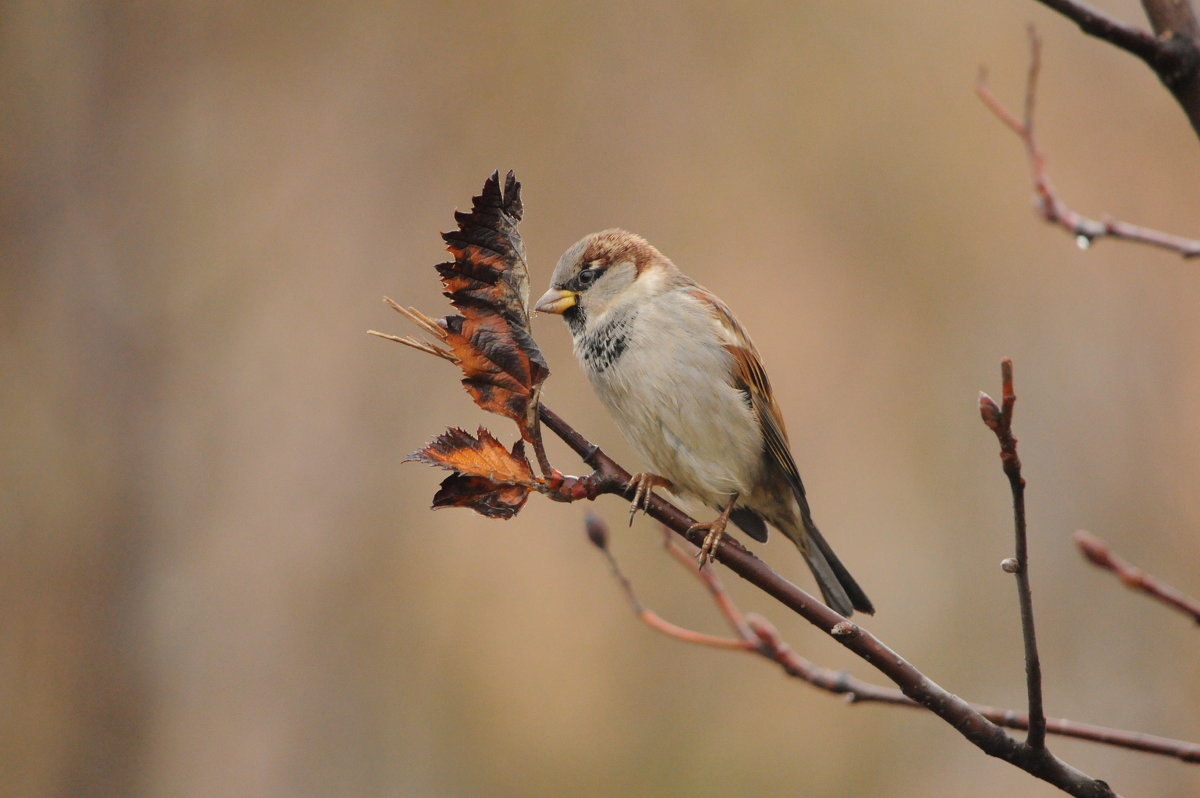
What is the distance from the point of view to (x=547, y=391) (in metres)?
4.98

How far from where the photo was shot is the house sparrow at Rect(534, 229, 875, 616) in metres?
2.37

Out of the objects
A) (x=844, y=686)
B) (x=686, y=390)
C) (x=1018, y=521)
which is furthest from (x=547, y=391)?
(x=1018, y=521)

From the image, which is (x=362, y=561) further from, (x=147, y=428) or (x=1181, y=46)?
(x=1181, y=46)

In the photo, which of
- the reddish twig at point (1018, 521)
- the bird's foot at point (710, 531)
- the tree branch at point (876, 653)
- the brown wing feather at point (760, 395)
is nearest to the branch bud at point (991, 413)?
the reddish twig at point (1018, 521)

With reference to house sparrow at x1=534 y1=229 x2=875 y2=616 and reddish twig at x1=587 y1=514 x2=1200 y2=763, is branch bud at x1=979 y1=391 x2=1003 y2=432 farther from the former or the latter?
house sparrow at x1=534 y1=229 x2=875 y2=616

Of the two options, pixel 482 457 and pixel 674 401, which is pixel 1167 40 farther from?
pixel 674 401

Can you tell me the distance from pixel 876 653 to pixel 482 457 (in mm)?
576

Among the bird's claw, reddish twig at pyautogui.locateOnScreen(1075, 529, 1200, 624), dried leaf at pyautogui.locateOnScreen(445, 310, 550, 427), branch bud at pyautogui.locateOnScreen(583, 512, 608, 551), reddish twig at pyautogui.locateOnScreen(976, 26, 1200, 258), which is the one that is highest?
reddish twig at pyautogui.locateOnScreen(976, 26, 1200, 258)

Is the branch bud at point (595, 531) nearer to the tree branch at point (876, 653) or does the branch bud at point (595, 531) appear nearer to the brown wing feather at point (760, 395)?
the tree branch at point (876, 653)

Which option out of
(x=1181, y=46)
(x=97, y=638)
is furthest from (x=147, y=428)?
(x=1181, y=46)

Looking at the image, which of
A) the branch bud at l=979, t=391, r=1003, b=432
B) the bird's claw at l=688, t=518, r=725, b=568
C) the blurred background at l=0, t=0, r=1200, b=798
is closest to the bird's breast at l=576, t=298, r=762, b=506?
the bird's claw at l=688, t=518, r=725, b=568

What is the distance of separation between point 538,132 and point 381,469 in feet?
6.50

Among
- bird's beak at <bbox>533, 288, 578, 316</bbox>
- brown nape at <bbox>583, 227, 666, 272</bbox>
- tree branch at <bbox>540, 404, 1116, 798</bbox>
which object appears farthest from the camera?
brown nape at <bbox>583, 227, 666, 272</bbox>

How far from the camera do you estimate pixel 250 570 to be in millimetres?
5055
